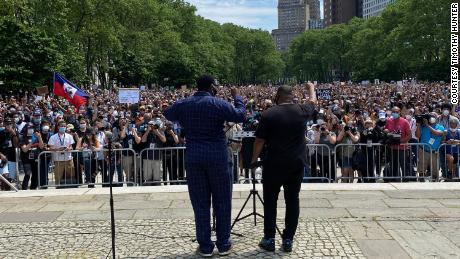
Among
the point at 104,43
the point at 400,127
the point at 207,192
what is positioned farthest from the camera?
the point at 104,43

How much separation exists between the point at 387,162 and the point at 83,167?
642 centimetres

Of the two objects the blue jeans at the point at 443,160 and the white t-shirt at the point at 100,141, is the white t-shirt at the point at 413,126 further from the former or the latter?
the white t-shirt at the point at 100,141

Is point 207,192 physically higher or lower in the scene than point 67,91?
lower

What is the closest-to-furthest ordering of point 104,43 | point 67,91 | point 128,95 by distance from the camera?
point 67,91 < point 128,95 < point 104,43

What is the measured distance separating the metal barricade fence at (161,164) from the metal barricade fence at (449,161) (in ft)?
18.0

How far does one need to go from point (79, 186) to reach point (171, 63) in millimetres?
60350

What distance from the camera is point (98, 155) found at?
12172 millimetres

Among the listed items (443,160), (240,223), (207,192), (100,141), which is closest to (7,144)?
(100,141)

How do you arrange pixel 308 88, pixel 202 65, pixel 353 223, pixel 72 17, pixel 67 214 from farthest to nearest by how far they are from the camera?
pixel 202 65 → pixel 72 17 → pixel 67 214 → pixel 353 223 → pixel 308 88

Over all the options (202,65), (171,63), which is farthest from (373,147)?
(202,65)

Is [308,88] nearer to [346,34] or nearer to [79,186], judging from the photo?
[79,186]

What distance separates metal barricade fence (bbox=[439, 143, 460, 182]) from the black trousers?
678 centimetres

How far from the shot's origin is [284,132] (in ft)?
19.9

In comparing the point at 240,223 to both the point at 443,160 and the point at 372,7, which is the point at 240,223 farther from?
the point at 372,7
